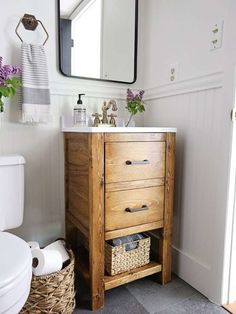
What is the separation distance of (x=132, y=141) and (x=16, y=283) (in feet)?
2.48

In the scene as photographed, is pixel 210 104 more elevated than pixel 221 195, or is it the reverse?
pixel 210 104

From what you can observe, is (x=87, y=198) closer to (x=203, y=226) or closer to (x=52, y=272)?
(x=52, y=272)

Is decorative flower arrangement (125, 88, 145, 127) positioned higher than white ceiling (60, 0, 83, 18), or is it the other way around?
white ceiling (60, 0, 83, 18)

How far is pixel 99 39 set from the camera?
154cm

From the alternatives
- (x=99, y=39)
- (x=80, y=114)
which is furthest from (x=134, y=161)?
(x=99, y=39)

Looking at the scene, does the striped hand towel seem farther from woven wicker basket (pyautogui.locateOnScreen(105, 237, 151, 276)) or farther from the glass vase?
woven wicker basket (pyautogui.locateOnScreen(105, 237, 151, 276))

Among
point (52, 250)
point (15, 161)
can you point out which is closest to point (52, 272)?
point (52, 250)

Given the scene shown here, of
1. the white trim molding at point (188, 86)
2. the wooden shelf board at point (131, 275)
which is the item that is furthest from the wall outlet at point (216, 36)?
the wooden shelf board at point (131, 275)

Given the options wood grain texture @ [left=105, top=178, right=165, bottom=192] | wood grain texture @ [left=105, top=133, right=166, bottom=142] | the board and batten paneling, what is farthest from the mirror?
wood grain texture @ [left=105, top=178, right=165, bottom=192]

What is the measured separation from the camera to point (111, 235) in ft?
3.84

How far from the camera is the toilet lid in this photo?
0.69 metres

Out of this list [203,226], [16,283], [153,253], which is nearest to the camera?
[16,283]

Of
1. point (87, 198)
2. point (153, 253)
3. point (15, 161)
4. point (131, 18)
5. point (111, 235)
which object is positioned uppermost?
point (131, 18)

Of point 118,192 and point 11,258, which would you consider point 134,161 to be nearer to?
point 118,192
